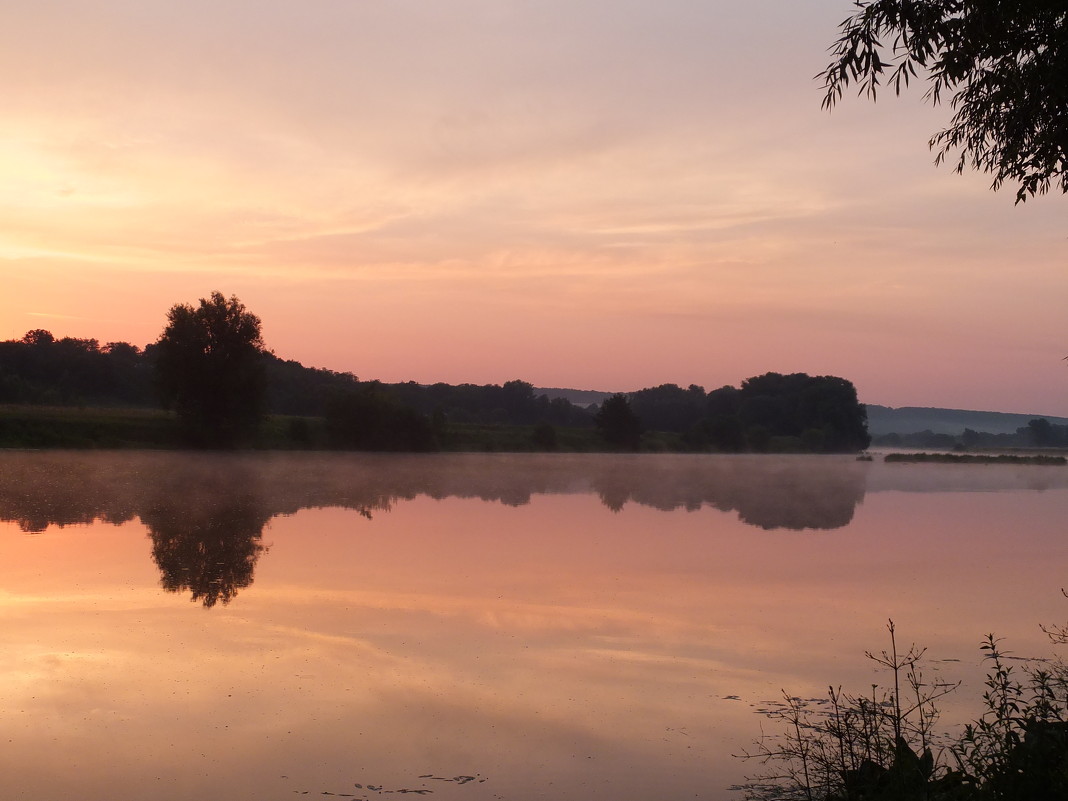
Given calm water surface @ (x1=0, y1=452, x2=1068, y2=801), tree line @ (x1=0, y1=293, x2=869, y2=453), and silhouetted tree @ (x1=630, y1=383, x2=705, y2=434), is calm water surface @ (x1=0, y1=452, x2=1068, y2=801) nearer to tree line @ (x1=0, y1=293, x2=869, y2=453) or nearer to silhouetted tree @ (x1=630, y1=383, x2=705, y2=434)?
tree line @ (x1=0, y1=293, x2=869, y2=453)

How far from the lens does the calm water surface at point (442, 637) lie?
6.79 meters

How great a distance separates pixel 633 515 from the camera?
27.0 metres

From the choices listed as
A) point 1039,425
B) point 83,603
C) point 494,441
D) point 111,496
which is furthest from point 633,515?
point 1039,425

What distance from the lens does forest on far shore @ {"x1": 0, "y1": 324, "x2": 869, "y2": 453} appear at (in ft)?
221

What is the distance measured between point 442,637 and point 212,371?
168ft

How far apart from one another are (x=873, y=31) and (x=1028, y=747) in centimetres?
526

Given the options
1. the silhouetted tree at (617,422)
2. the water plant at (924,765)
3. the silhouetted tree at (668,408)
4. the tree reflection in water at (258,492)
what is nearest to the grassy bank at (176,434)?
the silhouetted tree at (617,422)

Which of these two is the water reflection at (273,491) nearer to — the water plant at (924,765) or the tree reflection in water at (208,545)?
the tree reflection in water at (208,545)

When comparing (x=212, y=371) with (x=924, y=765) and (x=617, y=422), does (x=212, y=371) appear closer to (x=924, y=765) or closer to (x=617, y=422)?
(x=617, y=422)

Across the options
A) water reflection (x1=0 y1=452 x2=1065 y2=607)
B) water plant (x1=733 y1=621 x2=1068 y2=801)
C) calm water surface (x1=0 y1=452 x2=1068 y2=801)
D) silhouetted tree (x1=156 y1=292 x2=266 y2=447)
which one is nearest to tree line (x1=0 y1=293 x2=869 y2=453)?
silhouetted tree (x1=156 y1=292 x2=266 y2=447)

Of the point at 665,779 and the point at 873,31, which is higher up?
the point at 873,31

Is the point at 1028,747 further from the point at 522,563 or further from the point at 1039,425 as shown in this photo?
the point at 1039,425

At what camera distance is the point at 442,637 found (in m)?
10.6

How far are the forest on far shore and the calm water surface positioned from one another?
37.1m
